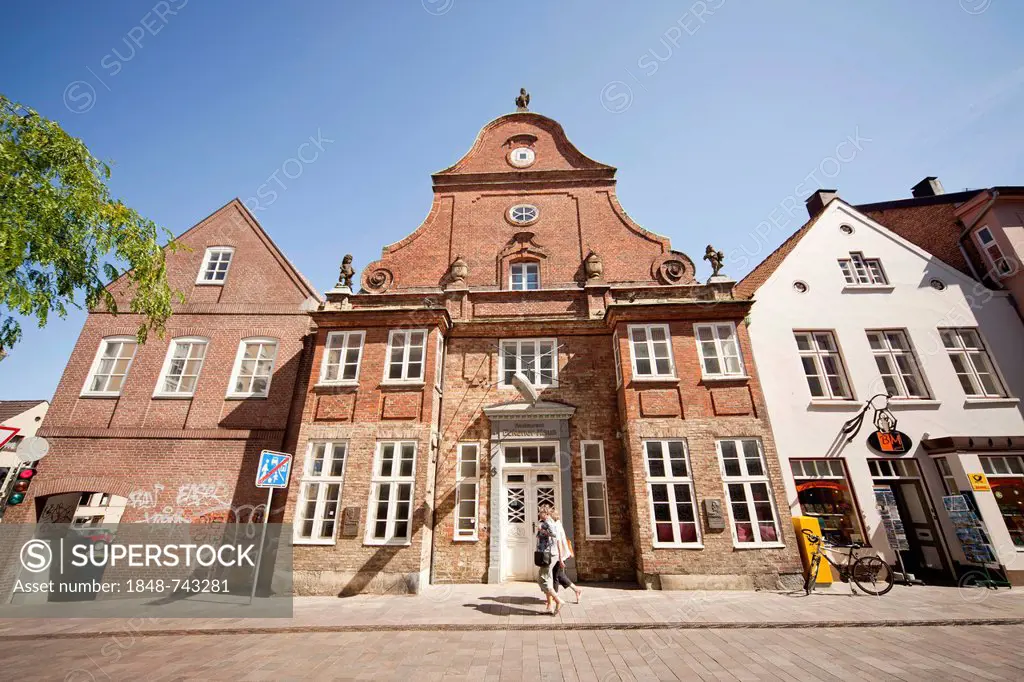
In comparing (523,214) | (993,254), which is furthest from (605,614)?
(993,254)

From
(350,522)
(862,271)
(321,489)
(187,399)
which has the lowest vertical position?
(350,522)

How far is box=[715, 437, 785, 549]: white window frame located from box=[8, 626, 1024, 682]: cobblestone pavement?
305 centimetres

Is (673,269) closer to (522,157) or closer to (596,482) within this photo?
(596,482)

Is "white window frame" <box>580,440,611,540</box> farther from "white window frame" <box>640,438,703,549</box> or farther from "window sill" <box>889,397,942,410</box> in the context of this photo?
"window sill" <box>889,397,942,410</box>

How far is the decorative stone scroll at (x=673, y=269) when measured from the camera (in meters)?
13.5

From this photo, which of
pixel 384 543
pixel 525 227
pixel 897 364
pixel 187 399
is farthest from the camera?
pixel 525 227

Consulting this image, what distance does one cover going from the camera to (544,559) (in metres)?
7.65

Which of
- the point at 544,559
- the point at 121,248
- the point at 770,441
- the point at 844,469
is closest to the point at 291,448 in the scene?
the point at 121,248

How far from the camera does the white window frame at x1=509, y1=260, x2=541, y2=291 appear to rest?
1402 centimetres

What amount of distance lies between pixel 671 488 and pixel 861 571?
4.12 metres

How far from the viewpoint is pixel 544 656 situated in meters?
5.64

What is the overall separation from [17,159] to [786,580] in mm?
17453

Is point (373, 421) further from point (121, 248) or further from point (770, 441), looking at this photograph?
point (770, 441)

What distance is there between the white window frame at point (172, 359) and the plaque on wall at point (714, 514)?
48.7 feet
